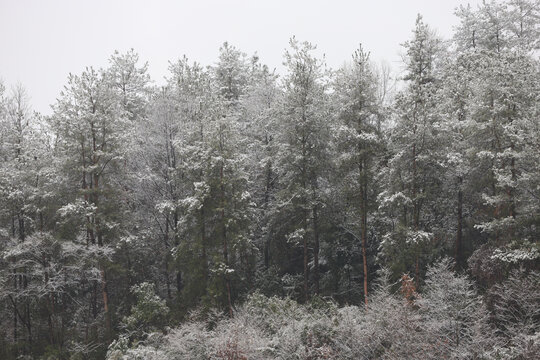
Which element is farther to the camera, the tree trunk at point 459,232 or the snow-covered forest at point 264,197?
the tree trunk at point 459,232

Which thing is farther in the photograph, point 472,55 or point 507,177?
point 472,55

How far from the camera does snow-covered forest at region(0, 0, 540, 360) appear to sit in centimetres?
1462

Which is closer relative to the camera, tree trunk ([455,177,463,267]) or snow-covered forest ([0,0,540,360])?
snow-covered forest ([0,0,540,360])

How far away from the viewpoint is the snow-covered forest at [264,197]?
14617 millimetres

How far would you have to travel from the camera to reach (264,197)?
918 inches

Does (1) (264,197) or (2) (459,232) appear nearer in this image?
(2) (459,232)

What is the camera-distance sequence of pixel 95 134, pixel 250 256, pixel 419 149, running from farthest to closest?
pixel 250 256
pixel 95 134
pixel 419 149

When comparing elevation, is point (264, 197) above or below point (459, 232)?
above

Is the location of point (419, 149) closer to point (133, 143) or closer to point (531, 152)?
point (531, 152)

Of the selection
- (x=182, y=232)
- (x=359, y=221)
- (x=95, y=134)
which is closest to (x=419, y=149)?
(x=359, y=221)

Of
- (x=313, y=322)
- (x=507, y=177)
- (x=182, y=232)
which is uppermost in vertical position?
(x=507, y=177)

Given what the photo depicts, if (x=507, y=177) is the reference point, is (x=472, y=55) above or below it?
above

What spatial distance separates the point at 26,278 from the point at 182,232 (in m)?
9.00

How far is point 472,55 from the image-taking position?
1989 cm
